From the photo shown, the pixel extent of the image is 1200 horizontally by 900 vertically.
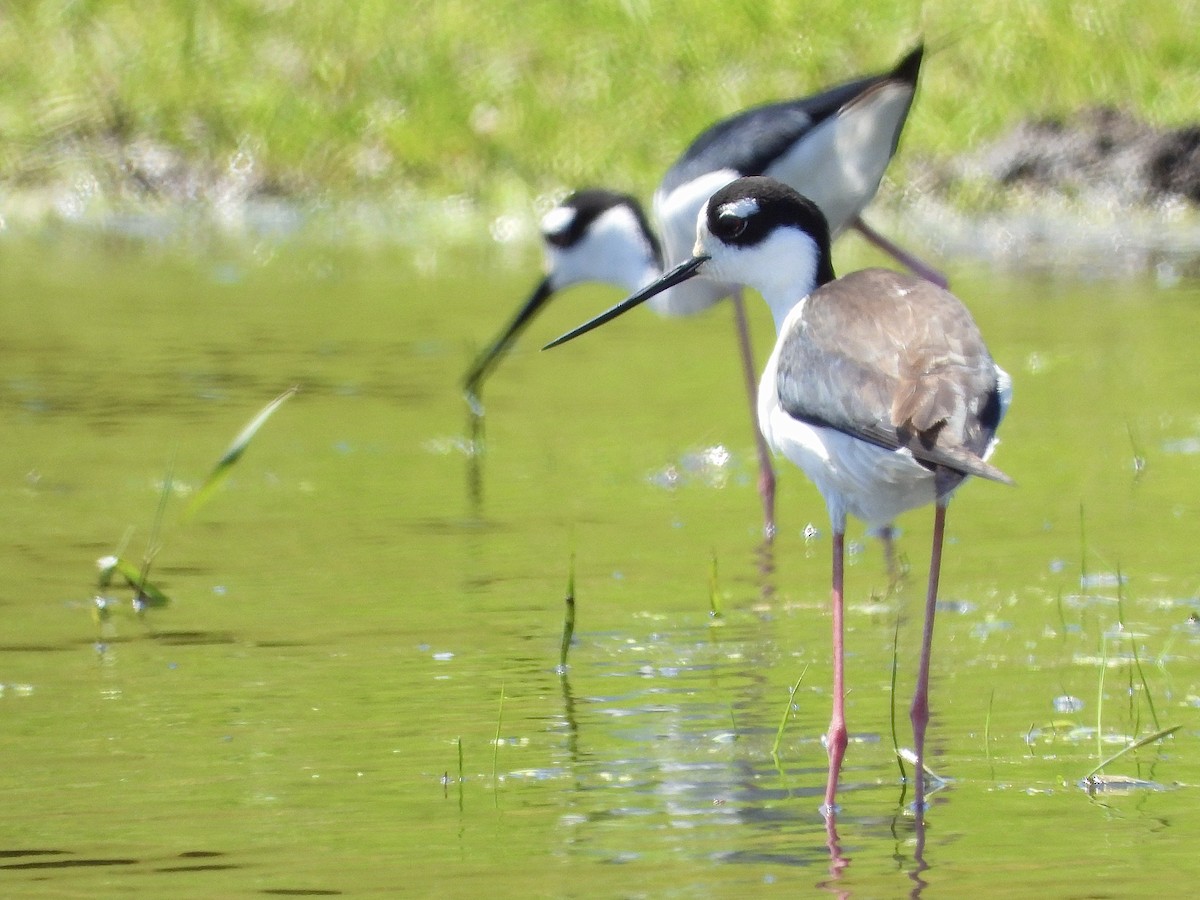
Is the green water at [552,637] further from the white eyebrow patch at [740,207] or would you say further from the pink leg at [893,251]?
the white eyebrow patch at [740,207]

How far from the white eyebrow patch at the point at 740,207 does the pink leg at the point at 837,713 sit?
69cm

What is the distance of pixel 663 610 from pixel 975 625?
727 mm

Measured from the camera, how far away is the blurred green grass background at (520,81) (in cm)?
1345

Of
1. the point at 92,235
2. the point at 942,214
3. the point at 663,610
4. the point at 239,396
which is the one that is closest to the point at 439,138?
the point at 92,235

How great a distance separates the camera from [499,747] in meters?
4.33

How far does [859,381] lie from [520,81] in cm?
1017

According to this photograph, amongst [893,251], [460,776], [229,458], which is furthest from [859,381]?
[893,251]

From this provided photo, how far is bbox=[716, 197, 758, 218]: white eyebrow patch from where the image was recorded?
15.6ft

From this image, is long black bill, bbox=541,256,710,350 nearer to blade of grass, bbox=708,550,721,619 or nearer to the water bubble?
blade of grass, bbox=708,550,721,619

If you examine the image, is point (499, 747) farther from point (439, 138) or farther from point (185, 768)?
point (439, 138)

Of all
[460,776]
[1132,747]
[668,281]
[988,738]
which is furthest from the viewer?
[668,281]

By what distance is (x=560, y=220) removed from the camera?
27.6 ft

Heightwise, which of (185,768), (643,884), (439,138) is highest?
(439,138)

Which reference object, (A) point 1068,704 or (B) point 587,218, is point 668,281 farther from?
(B) point 587,218
